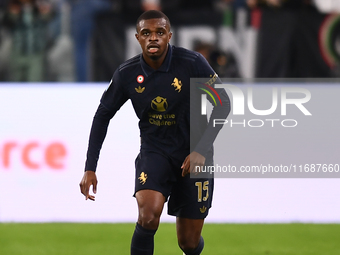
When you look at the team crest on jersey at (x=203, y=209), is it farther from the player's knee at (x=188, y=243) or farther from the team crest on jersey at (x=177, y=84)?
the team crest on jersey at (x=177, y=84)

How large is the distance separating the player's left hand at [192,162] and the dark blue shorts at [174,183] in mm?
171

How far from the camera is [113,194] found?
6.59 meters

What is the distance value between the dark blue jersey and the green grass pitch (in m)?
1.61

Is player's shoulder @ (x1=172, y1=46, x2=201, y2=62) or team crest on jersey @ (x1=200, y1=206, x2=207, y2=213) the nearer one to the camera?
player's shoulder @ (x1=172, y1=46, x2=201, y2=62)

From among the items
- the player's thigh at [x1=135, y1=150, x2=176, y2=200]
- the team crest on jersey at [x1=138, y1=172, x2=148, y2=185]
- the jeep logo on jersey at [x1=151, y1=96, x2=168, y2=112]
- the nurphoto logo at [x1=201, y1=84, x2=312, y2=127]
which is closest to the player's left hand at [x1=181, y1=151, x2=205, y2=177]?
the player's thigh at [x1=135, y1=150, x2=176, y2=200]

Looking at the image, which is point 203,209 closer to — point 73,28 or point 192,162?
point 192,162

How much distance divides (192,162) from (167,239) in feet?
7.22

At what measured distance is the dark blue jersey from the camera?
13.6 feet

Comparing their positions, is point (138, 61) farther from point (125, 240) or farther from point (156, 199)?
point (125, 240)

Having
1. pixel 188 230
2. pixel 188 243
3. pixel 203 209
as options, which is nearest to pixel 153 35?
pixel 203 209

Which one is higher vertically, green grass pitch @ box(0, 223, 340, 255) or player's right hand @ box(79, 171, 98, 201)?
player's right hand @ box(79, 171, 98, 201)

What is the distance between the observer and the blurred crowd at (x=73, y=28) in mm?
8273

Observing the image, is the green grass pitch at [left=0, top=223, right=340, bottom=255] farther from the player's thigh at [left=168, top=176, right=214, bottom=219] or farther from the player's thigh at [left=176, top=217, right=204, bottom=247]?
the player's thigh at [left=168, top=176, right=214, bottom=219]

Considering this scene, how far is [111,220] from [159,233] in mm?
618
